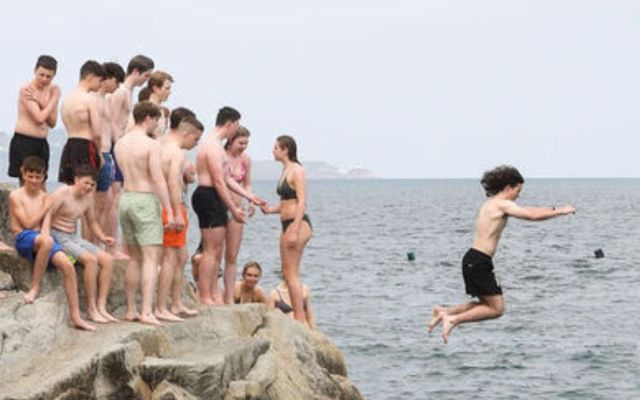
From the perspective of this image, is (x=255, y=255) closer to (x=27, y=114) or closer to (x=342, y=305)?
(x=342, y=305)

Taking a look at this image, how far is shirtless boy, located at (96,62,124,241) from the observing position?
42.6 feet

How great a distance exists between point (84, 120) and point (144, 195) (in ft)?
4.26

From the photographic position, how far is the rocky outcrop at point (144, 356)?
11.1 metres

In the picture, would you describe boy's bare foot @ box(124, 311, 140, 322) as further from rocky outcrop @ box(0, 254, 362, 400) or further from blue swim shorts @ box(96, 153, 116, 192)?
blue swim shorts @ box(96, 153, 116, 192)

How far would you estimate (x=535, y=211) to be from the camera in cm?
1185

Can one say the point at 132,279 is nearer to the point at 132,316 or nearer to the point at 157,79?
the point at 132,316

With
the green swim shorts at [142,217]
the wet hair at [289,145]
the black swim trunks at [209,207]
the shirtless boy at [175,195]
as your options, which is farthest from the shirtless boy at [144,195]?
the wet hair at [289,145]

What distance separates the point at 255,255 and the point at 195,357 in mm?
49648

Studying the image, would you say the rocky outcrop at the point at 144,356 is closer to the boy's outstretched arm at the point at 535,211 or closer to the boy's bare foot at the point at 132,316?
the boy's bare foot at the point at 132,316

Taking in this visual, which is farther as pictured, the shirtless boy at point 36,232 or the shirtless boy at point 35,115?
the shirtless boy at point 35,115

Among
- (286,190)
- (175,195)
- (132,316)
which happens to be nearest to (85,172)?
(175,195)

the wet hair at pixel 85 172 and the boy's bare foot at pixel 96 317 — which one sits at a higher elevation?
the wet hair at pixel 85 172

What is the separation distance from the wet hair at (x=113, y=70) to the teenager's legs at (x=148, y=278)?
82.4 inches

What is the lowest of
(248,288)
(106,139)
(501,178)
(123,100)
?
(248,288)
